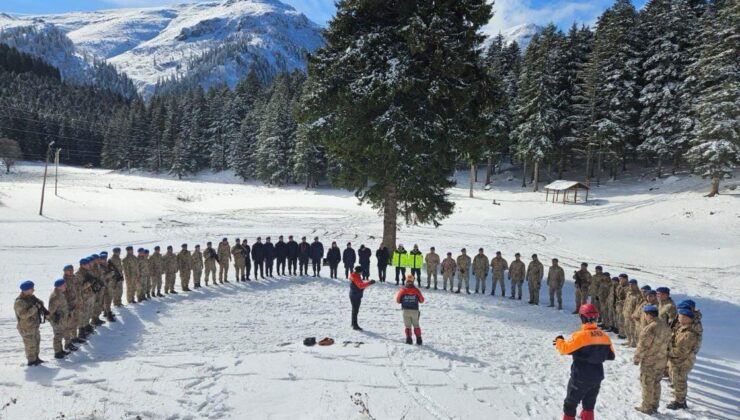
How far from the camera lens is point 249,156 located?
68000 millimetres

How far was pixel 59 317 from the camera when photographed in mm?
9766

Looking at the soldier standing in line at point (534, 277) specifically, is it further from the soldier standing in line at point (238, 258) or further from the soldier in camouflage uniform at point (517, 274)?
the soldier standing in line at point (238, 258)

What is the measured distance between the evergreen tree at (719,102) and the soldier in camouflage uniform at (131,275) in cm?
3751

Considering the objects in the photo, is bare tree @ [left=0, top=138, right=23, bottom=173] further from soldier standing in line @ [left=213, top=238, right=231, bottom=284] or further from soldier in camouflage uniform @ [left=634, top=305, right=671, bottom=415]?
soldier in camouflage uniform @ [left=634, top=305, right=671, bottom=415]

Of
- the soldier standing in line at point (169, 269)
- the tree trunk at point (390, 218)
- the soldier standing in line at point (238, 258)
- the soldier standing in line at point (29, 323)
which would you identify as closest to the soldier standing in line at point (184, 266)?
the soldier standing in line at point (169, 269)

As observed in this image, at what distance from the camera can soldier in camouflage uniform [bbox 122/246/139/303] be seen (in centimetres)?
1437

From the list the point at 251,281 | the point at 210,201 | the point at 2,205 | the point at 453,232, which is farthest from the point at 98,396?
the point at 210,201

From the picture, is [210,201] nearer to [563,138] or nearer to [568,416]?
[563,138]

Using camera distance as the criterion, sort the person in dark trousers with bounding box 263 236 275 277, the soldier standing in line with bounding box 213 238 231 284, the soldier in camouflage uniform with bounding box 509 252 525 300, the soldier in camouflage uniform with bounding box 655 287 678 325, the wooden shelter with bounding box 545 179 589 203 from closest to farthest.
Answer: the soldier in camouflage uniform with bounding box 655 287 678 325, the soldier in camouflage uniform with bounding box 509 252 525 300, the soldier standing in line with bounding box 213 238 231 284, the person in dark trousers with bounding box 263 236 275 277, the wooden shelter with bounding box 545 179 589 203

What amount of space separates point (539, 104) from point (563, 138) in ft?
13.9

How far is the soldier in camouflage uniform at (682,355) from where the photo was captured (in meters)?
8.05

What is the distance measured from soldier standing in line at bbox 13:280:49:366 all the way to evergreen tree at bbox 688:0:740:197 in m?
39.8

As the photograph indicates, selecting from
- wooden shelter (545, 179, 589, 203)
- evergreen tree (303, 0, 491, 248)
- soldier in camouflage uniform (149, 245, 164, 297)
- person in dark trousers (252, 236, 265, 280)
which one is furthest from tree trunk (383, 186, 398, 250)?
wooden shelter (545, 179, 589, 203)

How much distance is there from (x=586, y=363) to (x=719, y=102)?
37.2 meters
